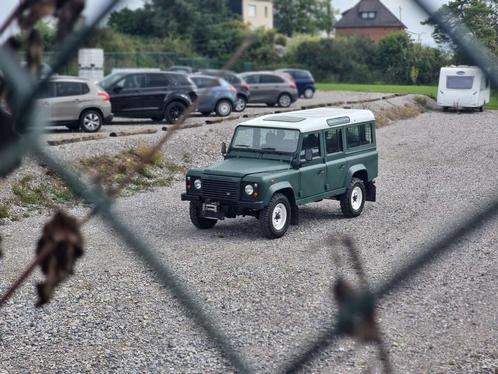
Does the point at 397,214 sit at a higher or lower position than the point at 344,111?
lower

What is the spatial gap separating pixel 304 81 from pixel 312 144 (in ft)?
78.1

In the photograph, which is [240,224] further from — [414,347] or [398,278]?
[398,278]

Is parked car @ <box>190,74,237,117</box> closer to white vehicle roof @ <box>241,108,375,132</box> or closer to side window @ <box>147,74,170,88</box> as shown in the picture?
side window @ <box>147,74,170,88</box>

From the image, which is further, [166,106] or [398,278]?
[166,106]

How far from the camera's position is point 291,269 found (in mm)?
10312

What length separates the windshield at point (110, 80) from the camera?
23328mm

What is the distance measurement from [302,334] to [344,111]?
692 cm

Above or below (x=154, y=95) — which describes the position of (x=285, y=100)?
below

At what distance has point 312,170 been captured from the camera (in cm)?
1294

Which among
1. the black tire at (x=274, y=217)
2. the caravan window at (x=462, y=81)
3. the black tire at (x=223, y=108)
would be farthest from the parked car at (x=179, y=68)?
the caravan window at (x=462, y=81)

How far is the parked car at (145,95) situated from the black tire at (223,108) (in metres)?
2.33

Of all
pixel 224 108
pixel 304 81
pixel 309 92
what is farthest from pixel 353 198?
pixel 309 92

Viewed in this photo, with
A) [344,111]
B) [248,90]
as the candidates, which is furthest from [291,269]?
[248,90]

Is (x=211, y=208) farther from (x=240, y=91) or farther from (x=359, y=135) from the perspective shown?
(x=240, y=91)
